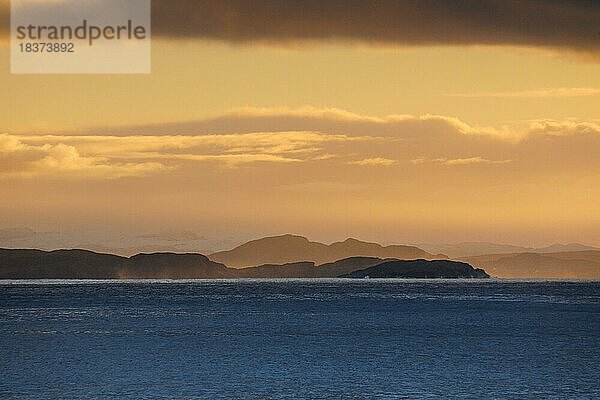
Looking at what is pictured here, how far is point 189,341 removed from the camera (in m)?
70.1

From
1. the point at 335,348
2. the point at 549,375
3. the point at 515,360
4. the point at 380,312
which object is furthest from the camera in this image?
the point at 380,312

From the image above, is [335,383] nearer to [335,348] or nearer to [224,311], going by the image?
[335,348]

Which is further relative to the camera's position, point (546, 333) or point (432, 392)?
point (546, 333)

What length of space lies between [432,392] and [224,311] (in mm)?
77803

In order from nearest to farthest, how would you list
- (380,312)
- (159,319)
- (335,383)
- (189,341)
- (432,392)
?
(432,392) → (335,383) → (189,341) → (159,319) → (380,312)

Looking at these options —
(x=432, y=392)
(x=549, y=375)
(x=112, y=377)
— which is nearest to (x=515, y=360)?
(x=549, y=375)

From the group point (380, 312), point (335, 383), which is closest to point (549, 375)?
point (335, 383)

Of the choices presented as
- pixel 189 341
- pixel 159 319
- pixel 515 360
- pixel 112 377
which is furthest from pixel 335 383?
pixel 159 319

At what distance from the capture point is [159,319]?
3910 inches

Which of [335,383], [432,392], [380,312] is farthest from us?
[380,312]

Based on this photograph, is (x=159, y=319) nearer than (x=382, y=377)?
No

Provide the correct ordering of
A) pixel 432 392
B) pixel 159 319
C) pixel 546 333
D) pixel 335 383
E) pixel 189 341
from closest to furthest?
pixel 432 392 < pixel 335 383 < pixel 189 341 < pixel 546 333 < pixel 159 319

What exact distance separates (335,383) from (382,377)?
3.22 meters

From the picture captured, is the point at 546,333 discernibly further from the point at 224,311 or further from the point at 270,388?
the point at 224,311
